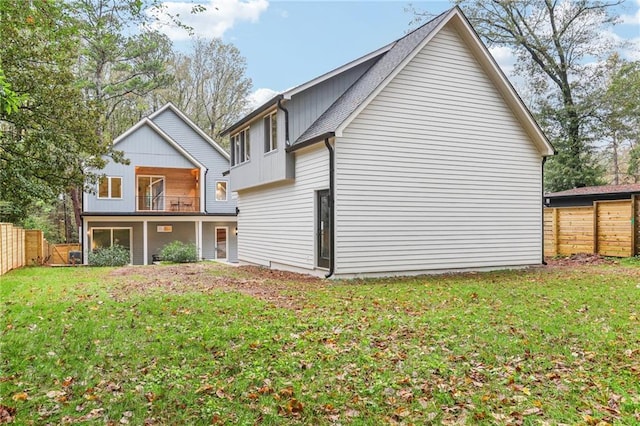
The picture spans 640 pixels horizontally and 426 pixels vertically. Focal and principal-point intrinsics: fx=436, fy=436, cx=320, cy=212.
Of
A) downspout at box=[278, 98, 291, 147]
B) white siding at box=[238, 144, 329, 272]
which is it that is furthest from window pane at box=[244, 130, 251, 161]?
downspout at box=[278, 98, 291, 147]

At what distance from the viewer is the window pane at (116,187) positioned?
77.1 feet

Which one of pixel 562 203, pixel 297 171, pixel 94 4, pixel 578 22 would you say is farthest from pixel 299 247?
pixel 578 22

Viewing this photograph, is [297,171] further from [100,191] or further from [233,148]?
[100,191]

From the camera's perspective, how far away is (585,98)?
23625 mm

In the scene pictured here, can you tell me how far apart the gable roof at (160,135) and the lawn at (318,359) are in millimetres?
16933

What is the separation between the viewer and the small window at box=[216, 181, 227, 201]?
26375mm

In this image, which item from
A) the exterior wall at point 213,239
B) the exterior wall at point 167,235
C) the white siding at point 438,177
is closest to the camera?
the white siding at point 438,177

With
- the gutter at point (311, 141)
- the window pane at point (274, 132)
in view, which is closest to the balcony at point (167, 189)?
the window pane at point (274, 132)

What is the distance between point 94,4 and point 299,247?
760 cm

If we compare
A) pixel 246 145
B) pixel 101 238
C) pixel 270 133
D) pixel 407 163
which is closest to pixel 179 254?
pixel 101 238

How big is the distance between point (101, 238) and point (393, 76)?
1928 centimetres

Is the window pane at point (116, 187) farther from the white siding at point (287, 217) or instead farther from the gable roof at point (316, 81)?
the gable roof at point (316, 81)

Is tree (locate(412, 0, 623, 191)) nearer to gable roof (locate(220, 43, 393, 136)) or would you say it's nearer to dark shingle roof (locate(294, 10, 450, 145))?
dark shingle roof (locate(294, 10, 450, 145))

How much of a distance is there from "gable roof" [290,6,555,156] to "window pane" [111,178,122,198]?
14918mm
